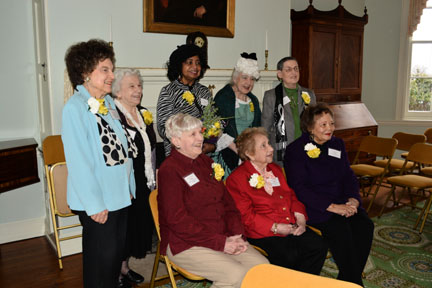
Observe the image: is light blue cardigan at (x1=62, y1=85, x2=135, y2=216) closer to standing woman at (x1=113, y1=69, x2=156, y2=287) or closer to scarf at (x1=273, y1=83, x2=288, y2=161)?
standing woman at (x1=113, y1=69, x2=156, y2=287)

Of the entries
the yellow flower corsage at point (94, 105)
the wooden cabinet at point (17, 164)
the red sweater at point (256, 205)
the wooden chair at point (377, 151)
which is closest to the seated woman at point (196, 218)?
the red sweater at point (256, 205)

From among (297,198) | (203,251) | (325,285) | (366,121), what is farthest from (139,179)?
(366,121)

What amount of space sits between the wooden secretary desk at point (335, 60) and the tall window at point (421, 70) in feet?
5.04

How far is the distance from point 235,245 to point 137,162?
0.98 m

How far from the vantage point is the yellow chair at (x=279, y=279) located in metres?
1.15

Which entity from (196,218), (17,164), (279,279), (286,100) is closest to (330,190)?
(286,100)

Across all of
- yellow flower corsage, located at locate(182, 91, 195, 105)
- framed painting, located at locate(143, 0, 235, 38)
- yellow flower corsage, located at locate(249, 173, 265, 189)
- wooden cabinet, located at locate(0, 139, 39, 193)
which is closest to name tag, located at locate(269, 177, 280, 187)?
yellow flower corsage, located at locate(249, 173, 265, 189)

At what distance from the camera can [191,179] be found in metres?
2.10

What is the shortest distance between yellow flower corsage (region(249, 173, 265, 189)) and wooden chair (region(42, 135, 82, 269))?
162cm

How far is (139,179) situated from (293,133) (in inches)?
54.8

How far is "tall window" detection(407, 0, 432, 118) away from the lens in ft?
21.5

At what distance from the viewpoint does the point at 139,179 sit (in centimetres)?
265

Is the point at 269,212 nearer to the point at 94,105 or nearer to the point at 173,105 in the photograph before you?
the point at 173,105

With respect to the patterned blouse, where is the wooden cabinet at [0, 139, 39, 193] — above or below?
below
